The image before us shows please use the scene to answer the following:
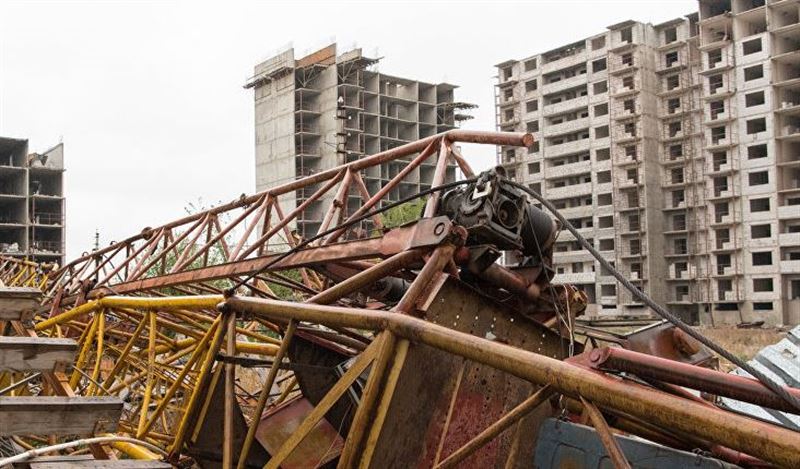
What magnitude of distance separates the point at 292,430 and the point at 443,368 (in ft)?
8.89

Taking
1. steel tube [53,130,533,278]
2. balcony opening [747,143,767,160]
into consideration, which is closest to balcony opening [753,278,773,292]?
balcony opening [747,143,767,160]

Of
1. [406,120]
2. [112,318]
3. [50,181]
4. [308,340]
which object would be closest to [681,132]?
[406,120]

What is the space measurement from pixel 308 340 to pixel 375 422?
284 cm

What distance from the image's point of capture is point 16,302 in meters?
6.40

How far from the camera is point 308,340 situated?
22.5 ft

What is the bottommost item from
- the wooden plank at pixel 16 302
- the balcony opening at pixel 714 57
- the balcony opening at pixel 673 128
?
the wooden plank at pixel 16 302

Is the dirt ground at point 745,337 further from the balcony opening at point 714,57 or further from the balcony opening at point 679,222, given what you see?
the balcony opening at point 714,57

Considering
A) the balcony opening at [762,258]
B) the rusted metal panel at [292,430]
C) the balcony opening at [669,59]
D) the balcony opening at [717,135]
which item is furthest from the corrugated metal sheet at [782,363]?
the balcony opening at [669,59]

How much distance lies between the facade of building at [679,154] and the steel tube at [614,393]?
51.9 m

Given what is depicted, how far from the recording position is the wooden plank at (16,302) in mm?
6349

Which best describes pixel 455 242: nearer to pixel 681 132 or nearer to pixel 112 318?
pixel 112 318

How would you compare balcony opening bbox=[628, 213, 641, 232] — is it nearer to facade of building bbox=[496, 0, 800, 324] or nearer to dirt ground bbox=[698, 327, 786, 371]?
facade of building bbox=[496, 0, 800, 324]

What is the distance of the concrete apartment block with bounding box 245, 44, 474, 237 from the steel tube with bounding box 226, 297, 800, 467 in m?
55.2

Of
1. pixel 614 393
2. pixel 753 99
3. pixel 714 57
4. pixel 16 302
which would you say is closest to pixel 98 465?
pixel 16 302
